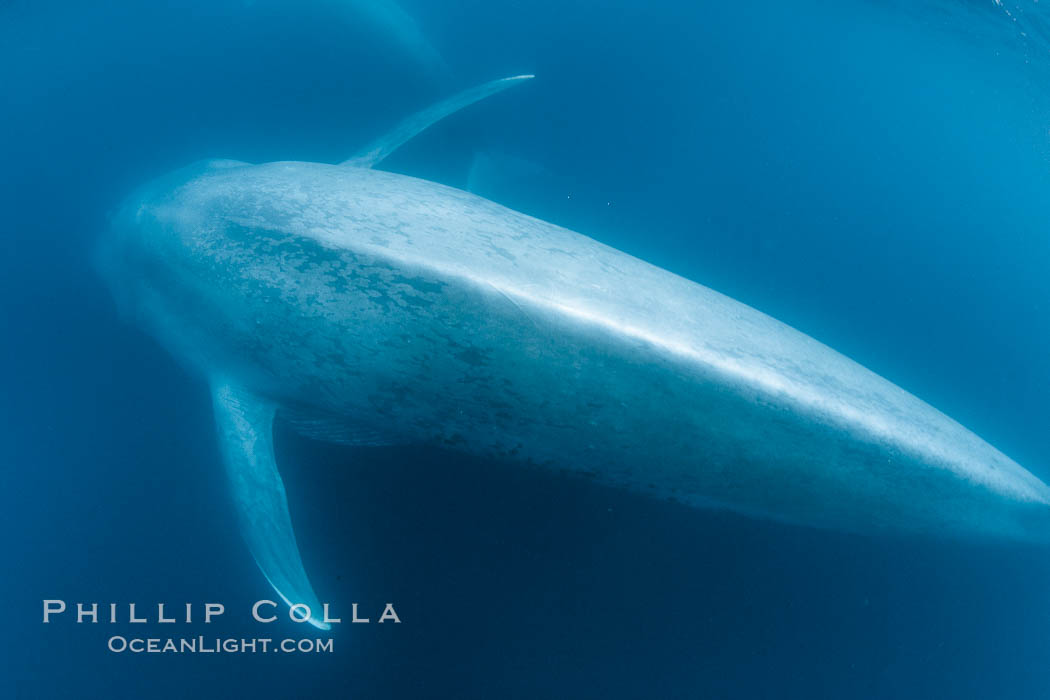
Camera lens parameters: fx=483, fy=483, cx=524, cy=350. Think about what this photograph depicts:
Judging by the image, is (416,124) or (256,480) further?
(416,124)

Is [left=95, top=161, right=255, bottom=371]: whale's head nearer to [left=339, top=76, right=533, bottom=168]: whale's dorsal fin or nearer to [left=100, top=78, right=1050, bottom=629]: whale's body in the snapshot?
[left=100, top=78, right=1050, bottom=629]: whale's body

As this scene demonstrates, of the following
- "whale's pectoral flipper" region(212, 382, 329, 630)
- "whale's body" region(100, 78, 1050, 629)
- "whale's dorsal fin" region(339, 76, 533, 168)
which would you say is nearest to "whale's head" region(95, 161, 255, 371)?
"whale's body" region(100, 78, 1050, 629)

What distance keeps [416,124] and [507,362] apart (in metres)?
3.96

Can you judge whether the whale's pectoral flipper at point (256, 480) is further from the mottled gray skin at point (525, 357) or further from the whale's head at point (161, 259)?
the whale's head at point (161, 259)

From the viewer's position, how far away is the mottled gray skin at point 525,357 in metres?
2.94

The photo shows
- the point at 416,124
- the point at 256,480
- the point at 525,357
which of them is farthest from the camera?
the point at 416,124

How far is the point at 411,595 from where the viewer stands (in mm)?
5020

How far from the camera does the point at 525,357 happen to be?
2.91m

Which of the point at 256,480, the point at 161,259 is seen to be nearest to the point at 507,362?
the point at 256,480

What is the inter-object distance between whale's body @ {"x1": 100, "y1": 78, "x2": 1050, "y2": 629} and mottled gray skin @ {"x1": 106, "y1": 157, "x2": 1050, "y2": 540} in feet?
0.05

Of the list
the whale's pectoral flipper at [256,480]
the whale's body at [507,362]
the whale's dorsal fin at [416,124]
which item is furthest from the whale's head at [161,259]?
the whale's dorsal fin at [416,124]

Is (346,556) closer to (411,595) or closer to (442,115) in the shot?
(411,595)

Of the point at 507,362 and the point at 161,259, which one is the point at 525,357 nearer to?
the point at 507,362

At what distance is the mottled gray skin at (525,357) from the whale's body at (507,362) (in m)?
0.01
